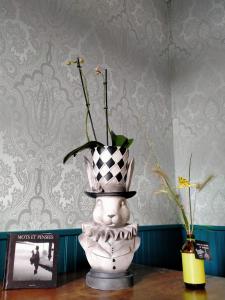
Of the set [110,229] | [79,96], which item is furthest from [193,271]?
[79,96]

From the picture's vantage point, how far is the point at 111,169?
3.14ft

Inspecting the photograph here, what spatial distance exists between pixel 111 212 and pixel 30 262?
0.97 ft

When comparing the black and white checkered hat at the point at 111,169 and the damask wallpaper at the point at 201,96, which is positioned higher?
the damask wallpaper at the point at 201,96

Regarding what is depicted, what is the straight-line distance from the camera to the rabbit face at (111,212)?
92cm

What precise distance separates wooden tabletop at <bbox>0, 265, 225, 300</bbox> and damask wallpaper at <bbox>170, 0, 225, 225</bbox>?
28.4 inches

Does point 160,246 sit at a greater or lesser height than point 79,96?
lesser

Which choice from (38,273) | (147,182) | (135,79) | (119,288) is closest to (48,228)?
(38,273)

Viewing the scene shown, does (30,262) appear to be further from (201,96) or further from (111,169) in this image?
(201,96)

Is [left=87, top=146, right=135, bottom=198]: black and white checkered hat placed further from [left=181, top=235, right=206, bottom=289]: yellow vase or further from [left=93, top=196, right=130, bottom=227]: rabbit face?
[left=181, top=235, right=206, bottom=289]: yellow vase

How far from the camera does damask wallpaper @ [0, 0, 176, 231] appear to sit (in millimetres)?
1198

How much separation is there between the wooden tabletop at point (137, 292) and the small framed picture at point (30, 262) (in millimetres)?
26

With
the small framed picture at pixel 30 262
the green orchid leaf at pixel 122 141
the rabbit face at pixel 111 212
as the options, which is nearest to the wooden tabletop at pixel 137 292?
the small framed picture at pixel 30 262

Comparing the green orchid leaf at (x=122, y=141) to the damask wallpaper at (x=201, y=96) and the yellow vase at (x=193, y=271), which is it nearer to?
the yellow vase at (x=193, y=271)

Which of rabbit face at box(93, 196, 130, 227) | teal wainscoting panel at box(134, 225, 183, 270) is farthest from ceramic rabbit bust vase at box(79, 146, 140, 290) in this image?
teal wainscoting panel at box(134, 225, 183, 270)
